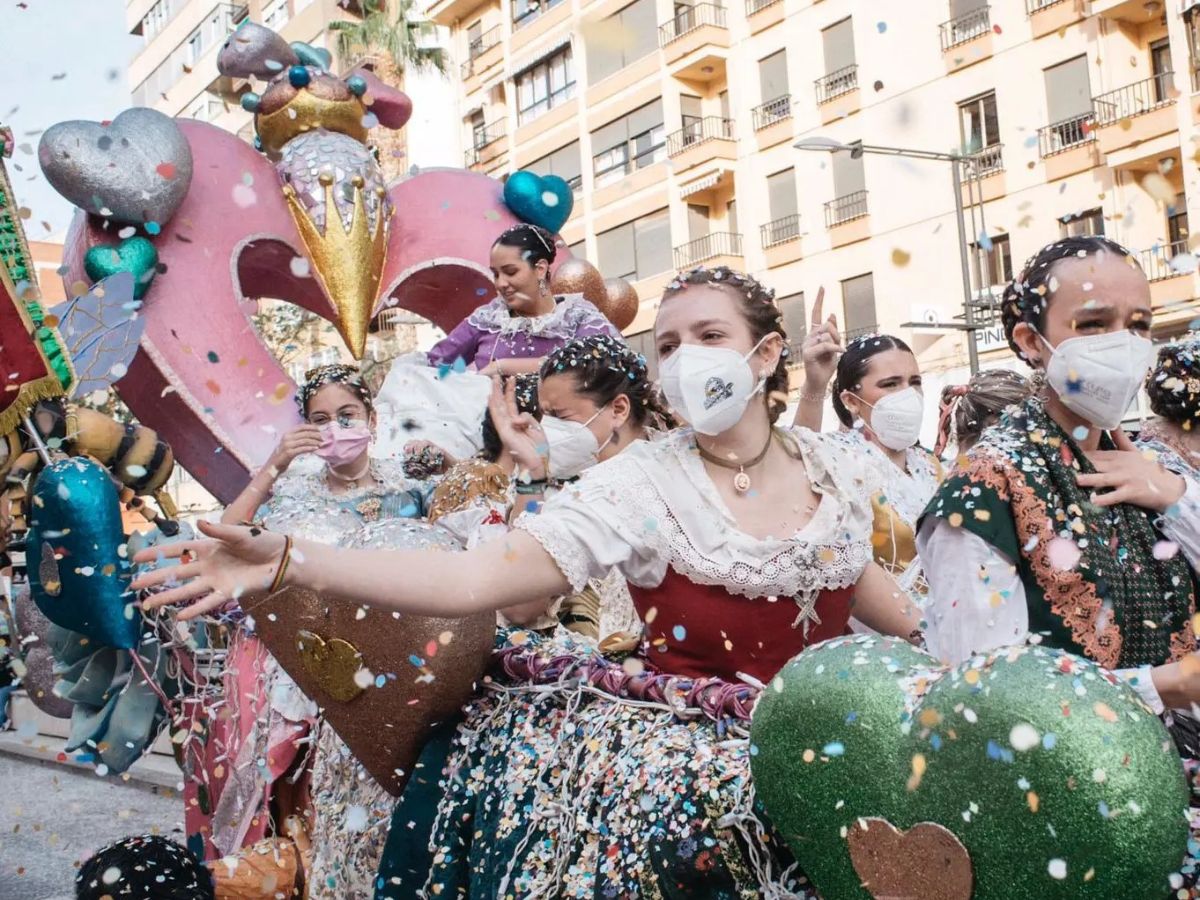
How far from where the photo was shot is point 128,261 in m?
4.70

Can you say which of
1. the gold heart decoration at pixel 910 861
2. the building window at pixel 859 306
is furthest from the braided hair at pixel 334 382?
the building window at pixel 859 306

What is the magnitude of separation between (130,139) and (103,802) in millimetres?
4188

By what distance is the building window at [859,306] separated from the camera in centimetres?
1914

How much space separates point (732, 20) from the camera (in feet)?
Result: 72.4

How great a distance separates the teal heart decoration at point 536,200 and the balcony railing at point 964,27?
45.6ft

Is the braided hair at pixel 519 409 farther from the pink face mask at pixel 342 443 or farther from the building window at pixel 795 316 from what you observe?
the building window at pixel 795 316

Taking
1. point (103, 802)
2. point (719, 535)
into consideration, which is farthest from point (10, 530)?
point (103, 802)

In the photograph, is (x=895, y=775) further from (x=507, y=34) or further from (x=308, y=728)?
(x=507, y=34)

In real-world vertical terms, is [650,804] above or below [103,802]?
above

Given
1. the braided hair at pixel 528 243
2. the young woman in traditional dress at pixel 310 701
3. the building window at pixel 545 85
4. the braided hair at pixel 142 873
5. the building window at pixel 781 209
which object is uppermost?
the building window at pixel 545 85

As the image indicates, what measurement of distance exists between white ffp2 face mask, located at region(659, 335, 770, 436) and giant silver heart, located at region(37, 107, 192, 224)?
10.5 ft

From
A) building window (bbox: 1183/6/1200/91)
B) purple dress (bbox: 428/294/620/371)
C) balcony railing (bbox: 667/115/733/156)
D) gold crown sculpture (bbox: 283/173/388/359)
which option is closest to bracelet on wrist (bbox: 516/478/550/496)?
purple dress (bbox: 428/294/620/371)

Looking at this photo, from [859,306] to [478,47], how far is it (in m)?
9.48

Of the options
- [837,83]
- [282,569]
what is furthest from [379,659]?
[837,83]
